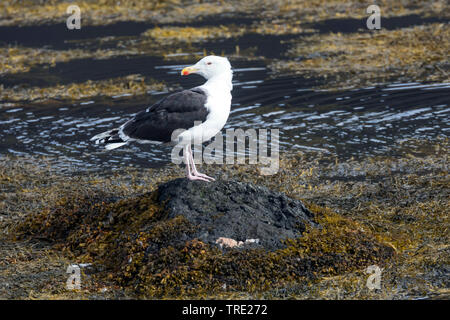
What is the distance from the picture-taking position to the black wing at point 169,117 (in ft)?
25.4

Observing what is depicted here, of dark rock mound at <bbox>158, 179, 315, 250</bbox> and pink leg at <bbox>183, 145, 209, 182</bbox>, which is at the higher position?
pink leg at <bbox>183, 145, 209, 182</bbox>

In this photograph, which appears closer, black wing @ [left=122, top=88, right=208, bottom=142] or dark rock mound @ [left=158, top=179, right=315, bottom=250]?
dark rock mound @ [left=158, top=179, right=315, bottom=250]

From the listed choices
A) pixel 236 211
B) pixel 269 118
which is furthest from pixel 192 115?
pixel 269 118

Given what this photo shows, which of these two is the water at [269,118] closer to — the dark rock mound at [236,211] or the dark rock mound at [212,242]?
the dark rock mound at [212,242]

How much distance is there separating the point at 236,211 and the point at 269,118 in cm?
578

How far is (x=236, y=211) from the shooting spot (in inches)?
275

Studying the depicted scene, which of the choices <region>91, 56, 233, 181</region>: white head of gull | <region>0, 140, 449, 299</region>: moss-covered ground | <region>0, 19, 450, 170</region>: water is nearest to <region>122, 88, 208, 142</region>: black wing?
<region>91, 56, 233, 181</region>: white head of gull

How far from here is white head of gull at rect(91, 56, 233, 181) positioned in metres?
7.72

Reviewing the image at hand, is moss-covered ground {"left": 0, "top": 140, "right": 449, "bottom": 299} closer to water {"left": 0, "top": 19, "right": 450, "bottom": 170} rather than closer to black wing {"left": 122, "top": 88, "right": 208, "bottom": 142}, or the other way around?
black wing {"left": 122, "top": 88, "right": 208, "bottom": 142}

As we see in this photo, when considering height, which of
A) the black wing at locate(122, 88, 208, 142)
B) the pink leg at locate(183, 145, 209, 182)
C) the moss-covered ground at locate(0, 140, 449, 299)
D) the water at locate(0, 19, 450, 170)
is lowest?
the moss-covered ground at locate(0, 140, 449, 299)

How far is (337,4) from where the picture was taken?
24.2m

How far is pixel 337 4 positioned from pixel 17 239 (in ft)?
61.0
